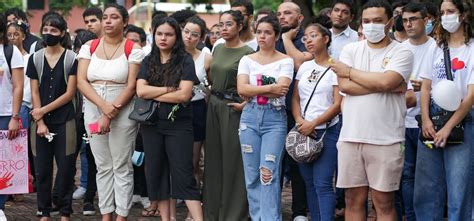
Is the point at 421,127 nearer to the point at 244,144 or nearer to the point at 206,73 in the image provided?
the point at 244,144

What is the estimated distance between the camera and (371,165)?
768 centimetres

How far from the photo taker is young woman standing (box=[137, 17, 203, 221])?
884 centimetres

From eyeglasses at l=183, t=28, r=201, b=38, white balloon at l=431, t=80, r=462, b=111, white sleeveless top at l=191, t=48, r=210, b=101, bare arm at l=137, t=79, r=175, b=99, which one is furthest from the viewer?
eyeglasses at l=183, t=28, r=201, b=38

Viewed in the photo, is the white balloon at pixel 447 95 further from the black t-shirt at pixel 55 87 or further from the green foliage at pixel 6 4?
the green foliage at pixel 6 4

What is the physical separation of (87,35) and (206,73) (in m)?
1.79

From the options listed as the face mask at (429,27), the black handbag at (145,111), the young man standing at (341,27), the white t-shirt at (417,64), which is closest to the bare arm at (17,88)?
the black handbag at (145,111)

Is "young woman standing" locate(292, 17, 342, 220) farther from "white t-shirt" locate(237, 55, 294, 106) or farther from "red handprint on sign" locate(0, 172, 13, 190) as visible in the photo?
"red handprint on sign" locate(0, 172, 13, 190)

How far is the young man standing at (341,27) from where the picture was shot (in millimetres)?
10281

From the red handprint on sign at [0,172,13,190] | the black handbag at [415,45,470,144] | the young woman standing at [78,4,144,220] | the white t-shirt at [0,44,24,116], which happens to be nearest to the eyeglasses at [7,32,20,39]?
the white t-shirt at [0,44,24,116]

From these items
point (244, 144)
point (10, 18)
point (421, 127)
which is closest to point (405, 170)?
point (421, 127)

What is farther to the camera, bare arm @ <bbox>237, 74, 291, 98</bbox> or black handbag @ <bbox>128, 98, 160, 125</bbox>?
black handbag @ <bbox>128, 98, 160, 125</bbox>

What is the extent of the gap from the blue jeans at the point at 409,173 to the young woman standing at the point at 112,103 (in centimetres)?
264

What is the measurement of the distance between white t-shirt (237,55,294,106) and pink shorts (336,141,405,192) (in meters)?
1.14

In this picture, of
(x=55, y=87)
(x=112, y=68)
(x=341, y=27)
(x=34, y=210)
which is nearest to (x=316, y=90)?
(x=341, y=27)
